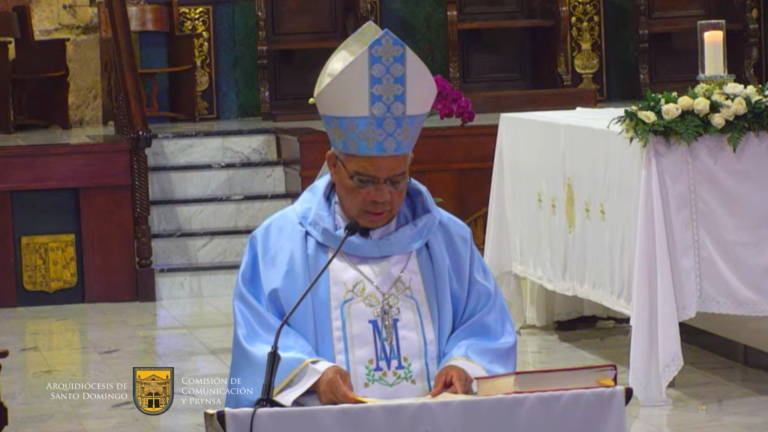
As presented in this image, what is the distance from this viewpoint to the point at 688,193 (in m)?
4.93

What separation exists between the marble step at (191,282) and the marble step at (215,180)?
2.71 feet

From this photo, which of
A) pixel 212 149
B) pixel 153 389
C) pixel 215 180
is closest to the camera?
pixel 153 389

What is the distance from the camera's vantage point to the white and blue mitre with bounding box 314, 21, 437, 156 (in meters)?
2.60

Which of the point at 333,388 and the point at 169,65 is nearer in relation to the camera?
the point at 333,388

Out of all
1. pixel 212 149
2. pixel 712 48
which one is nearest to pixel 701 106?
pixel 712 48

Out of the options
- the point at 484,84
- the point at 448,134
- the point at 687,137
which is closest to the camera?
the point at 687,137

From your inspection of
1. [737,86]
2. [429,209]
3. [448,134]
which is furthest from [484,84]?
[429,209]

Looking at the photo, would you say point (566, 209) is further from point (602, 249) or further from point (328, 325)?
point (328, 325)

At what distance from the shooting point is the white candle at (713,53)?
509cm

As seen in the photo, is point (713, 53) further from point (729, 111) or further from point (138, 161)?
point (138, 161)

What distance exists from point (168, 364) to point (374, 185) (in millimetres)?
3634

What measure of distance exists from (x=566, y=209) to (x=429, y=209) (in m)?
3.13

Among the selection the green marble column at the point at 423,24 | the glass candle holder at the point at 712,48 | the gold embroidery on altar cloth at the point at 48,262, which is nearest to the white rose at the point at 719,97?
the glass candle holder at the point at 712,48

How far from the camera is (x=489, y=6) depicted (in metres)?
11.1
